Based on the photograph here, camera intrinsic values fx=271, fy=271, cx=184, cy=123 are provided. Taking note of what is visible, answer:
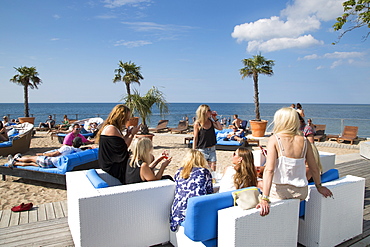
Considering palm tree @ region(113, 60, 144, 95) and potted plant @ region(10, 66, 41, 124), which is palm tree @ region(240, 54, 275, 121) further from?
potted plant @ region(10, 66, 41, 124)

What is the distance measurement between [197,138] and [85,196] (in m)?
2.21

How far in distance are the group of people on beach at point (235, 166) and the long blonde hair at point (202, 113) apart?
102 cm

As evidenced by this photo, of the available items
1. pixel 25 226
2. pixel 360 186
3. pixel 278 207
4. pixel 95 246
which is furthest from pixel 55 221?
pixel 360 186

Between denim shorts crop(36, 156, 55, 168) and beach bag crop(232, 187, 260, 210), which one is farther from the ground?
beach bag crop(232, 187, 260, 210)

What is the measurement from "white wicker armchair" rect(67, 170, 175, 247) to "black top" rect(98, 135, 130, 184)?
38cm

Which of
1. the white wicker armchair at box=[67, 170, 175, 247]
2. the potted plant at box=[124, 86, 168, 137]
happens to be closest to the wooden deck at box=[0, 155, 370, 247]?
the white wicker armchair at box=[67, 170, 175, 247]

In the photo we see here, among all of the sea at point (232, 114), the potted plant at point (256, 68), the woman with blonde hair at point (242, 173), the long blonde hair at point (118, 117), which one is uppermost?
the potted plant at point (256, 68)

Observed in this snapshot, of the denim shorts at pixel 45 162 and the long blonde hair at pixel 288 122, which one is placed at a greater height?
the long blonde hair at pixel 288 122

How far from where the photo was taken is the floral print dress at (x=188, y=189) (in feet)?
8.31

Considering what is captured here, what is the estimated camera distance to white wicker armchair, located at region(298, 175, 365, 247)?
2.64 meters

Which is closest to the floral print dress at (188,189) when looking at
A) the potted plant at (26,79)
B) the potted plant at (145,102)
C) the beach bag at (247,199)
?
the beach bag at (247,199)

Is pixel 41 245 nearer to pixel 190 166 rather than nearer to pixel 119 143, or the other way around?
pixel 119 143

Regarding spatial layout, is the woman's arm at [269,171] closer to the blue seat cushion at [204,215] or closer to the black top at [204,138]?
the blue seat cushion at [204,215]

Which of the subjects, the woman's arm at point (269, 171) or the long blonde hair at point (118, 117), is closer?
the woman's arm at point (269, 171)
